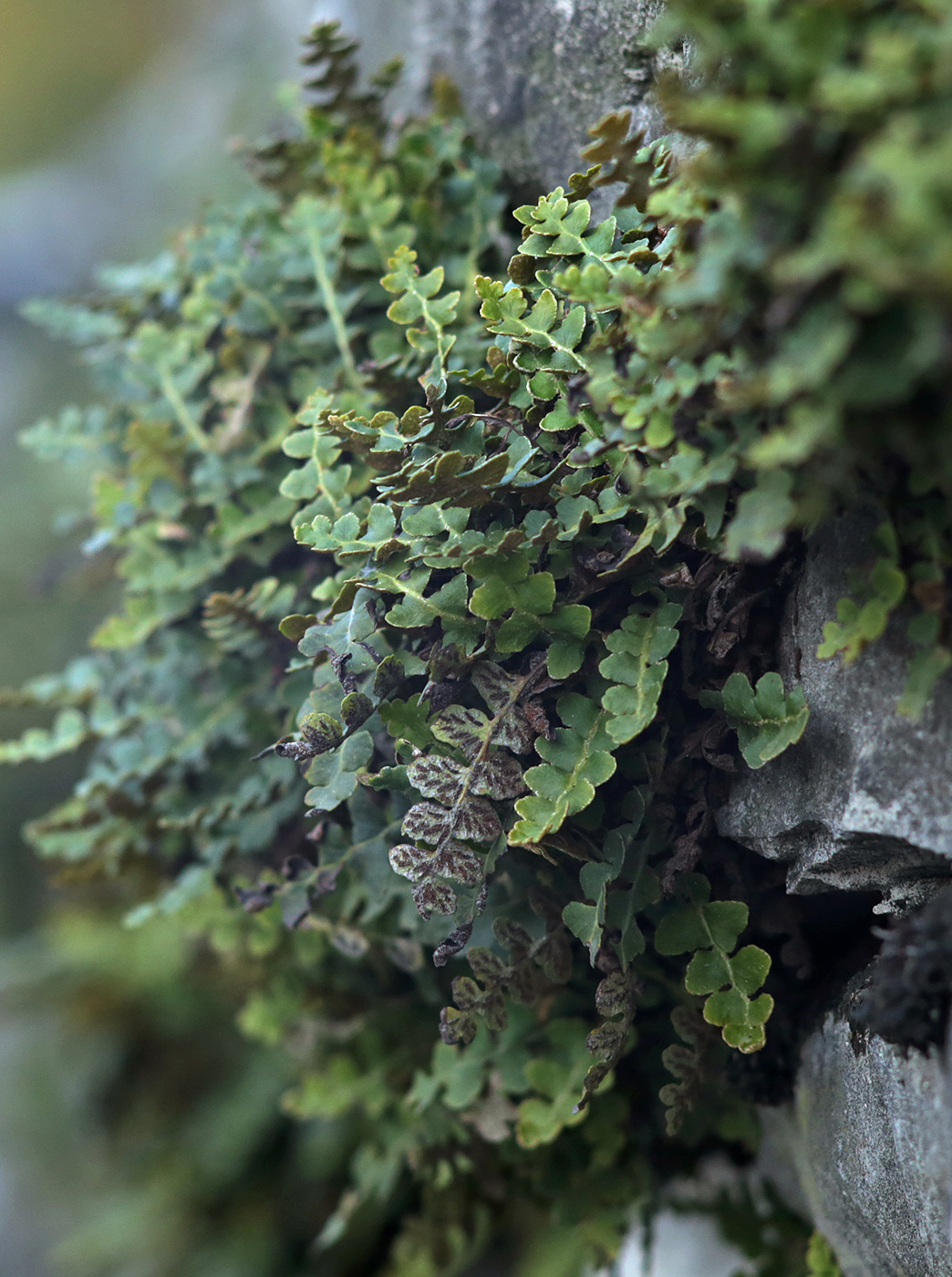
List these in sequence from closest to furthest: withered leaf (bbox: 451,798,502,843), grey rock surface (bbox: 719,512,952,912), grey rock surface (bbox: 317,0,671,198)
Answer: grey rock surface (bbox: 719,512,952,912), withered leaf (bbox: 451,798,502,843), grey rock surface (bbox: 317,0,671,198)

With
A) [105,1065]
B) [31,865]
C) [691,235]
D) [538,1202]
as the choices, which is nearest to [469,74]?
[691,235]

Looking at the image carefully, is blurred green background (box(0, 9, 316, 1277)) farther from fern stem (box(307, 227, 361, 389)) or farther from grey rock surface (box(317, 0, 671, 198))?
grey rock surface (box(317, 0, 671, 198))

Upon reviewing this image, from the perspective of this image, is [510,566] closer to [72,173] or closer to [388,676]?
[388,676]

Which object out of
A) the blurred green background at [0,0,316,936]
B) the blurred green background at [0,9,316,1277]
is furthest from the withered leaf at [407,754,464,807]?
the blurred green background at [0,0,316,936]

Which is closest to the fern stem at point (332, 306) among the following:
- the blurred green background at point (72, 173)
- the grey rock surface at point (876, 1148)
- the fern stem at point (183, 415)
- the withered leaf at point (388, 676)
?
the fern stem at point (183, 415)

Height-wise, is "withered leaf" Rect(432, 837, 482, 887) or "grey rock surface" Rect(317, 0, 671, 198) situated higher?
"grey rock surface" Rect(317, 0, 671, 198)

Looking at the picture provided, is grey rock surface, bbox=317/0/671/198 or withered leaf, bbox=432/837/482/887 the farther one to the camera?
grey rock surface, bbox=317/0/671/198

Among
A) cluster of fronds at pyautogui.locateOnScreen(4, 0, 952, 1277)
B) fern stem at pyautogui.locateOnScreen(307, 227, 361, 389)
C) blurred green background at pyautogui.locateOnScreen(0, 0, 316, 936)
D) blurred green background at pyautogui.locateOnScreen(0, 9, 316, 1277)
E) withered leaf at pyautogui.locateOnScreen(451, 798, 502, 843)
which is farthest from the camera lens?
blurred green background at pyautogui.locateOnScreen(0, 0, 316, 936)

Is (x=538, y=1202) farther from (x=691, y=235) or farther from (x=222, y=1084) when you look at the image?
(x=691, y=235)
